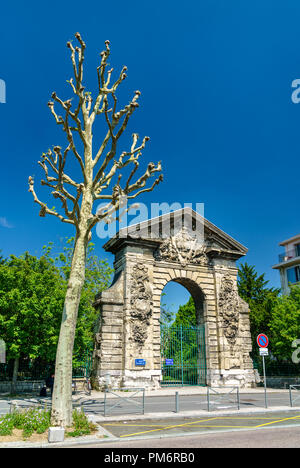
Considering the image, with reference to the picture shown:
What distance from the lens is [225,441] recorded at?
812cm

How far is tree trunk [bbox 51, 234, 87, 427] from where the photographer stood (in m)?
9.18

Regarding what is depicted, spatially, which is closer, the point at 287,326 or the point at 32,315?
the point at 32,315

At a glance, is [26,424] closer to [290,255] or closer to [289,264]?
[289,264]

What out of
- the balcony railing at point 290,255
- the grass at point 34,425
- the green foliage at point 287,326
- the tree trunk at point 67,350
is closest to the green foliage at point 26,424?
the grass at point 34,425

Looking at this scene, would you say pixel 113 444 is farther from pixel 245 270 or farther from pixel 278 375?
pixel 245 270

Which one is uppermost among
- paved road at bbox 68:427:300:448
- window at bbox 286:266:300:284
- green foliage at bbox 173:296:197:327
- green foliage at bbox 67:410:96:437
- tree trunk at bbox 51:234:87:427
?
window at bbox 286:266:300:284

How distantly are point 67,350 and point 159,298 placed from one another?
14.0 meters

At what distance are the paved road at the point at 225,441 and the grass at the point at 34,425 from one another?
1.00 meters

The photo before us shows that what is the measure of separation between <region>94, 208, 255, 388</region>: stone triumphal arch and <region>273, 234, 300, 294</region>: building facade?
802 inches

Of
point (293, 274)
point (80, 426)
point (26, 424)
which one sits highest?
point (293, 274)

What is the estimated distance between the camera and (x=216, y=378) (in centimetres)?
2381

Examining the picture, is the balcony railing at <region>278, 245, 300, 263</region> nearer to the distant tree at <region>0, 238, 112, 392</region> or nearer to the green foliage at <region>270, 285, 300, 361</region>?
the green foliage at <region>270, 285, 300, 361</region>

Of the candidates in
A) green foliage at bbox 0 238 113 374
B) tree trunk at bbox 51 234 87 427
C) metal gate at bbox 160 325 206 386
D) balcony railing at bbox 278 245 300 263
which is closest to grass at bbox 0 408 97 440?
tree trunk at bbox 51 234 87 427

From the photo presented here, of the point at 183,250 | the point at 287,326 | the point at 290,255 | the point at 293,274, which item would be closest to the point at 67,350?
the point at 183,250
